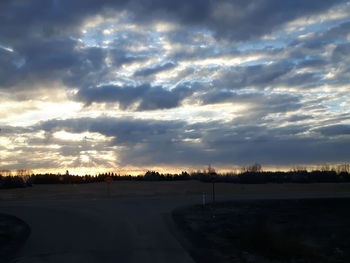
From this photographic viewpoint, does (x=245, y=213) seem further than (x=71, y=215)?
Yes

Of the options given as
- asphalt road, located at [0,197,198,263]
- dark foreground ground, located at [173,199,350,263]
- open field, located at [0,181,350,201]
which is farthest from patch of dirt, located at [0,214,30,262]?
open field, located at [0,181,350,201]

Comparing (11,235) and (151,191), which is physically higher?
(151,191)

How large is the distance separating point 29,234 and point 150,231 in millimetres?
5104

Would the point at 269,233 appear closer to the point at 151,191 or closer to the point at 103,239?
the point at 103,239

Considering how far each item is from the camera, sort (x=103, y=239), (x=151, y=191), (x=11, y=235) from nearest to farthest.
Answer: (x=103, y=239) → (x=11, y=235) → (x=151, y=191)

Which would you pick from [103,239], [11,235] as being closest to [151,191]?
[11,235]

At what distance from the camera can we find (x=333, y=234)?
22.8m

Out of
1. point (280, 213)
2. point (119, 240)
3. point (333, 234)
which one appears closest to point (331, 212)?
point (280, 213)

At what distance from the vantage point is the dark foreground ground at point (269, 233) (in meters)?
15.1

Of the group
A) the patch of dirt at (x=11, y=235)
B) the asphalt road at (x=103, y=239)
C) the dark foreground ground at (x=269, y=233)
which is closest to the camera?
the asphalt road at (x=103, y=239)

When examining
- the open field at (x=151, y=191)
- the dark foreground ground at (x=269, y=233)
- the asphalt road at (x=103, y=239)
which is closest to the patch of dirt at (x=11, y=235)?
the asphalt road at (x=103, y=239)

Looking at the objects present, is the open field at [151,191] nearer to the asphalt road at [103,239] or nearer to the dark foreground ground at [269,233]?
the dark foreground ground at [269,233]

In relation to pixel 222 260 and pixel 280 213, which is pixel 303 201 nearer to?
pixel 280 213

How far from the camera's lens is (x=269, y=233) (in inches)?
695
